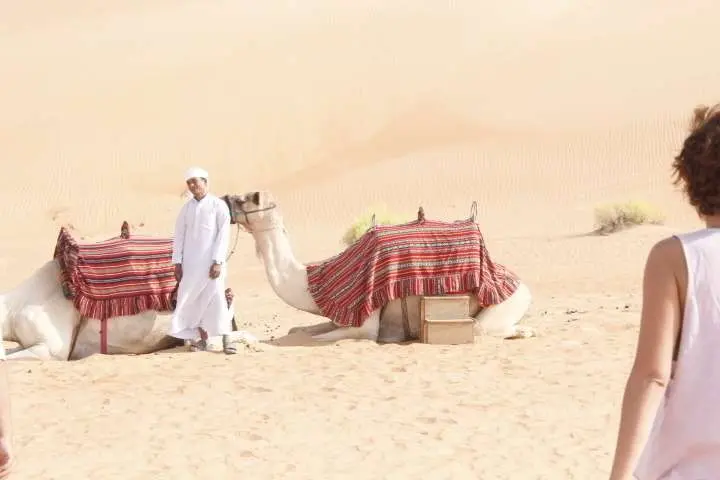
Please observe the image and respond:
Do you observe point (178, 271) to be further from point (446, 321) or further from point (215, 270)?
point (446, 321)

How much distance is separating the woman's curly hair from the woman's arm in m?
0.13

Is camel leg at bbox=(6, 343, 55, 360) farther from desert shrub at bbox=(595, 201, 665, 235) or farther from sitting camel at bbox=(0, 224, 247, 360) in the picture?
desert shrub at bbox=(595, 201, 665, 235)

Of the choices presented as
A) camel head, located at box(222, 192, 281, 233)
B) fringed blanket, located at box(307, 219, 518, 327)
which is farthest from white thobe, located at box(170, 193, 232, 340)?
fringed blanket, located at box(307, 219, 518, 327)

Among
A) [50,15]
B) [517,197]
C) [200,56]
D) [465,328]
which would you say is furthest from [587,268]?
[50,15]

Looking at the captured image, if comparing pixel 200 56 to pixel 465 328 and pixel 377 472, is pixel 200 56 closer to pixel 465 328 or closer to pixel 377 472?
pixel 465 328

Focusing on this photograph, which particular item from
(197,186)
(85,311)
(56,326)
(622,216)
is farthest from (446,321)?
(622,216)

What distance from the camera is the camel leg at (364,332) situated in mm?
8977

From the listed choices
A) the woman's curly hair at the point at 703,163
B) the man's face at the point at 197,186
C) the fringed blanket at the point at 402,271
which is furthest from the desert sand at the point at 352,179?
the woman's curly hair at the point at 703,163

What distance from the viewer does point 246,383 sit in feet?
24.6

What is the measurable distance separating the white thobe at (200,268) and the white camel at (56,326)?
19 cm

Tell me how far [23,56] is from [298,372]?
43.0 meters

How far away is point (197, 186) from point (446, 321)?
2.30 m

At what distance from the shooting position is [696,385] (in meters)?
2.35

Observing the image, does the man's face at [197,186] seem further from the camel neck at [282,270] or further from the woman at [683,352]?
the woman at [683,352]
